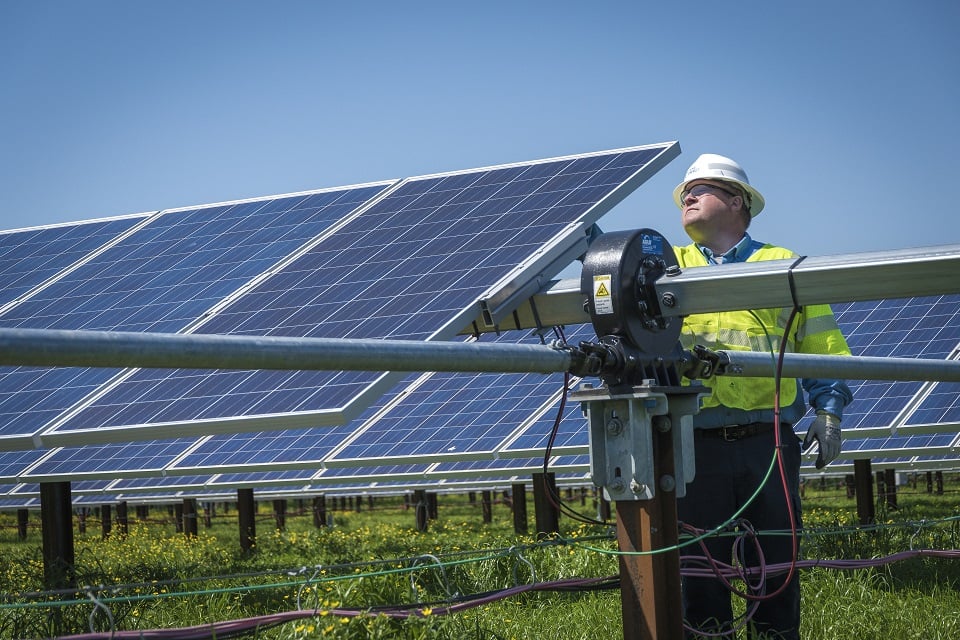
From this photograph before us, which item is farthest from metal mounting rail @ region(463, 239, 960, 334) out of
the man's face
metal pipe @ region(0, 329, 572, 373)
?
the man's face

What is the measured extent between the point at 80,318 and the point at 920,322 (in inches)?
397

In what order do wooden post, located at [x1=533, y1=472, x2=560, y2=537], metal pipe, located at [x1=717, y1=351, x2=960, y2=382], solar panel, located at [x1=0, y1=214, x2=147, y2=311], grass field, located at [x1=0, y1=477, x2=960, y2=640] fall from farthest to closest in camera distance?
solar panel, located at [x1=0, y1=214, x2=147, y2=311]
wooden post, located at [x1=533, y1=472, x2=560, y2=537]
grass field, located at [x1=0, y1=477, x2=960, y2=640]
metal pipe, located at [x1=717, y1=351, x2=960, y2=382]

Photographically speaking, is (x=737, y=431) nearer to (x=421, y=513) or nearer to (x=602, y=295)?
(x=602, y=295)

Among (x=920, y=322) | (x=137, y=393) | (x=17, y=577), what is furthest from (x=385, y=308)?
(x=920, y=322)

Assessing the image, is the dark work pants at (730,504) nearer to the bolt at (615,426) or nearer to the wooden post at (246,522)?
the bolt at (615,426)

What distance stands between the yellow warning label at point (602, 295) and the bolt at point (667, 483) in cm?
51

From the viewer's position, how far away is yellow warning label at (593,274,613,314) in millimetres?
3244

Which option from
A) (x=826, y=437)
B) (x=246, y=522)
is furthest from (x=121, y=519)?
(x=826, y=437)

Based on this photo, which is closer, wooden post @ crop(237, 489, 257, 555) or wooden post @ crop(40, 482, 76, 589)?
wooden post @ crop(40, 482, 76, 589)

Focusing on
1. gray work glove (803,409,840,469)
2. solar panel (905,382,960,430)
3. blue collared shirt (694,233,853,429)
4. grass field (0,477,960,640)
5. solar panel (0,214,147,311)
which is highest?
solar panel (0,214,147,311)

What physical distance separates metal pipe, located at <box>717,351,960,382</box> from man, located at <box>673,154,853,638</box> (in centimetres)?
49

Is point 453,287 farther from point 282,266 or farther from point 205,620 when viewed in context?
point 282,266

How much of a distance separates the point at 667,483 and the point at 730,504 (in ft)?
6.11

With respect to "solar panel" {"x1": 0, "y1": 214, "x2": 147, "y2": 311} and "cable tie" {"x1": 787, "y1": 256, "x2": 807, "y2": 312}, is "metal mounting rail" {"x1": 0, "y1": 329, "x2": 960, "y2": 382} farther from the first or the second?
"solar panel" {"x1": 0, "y1": 214, "x2": 147, "y2": 311}
